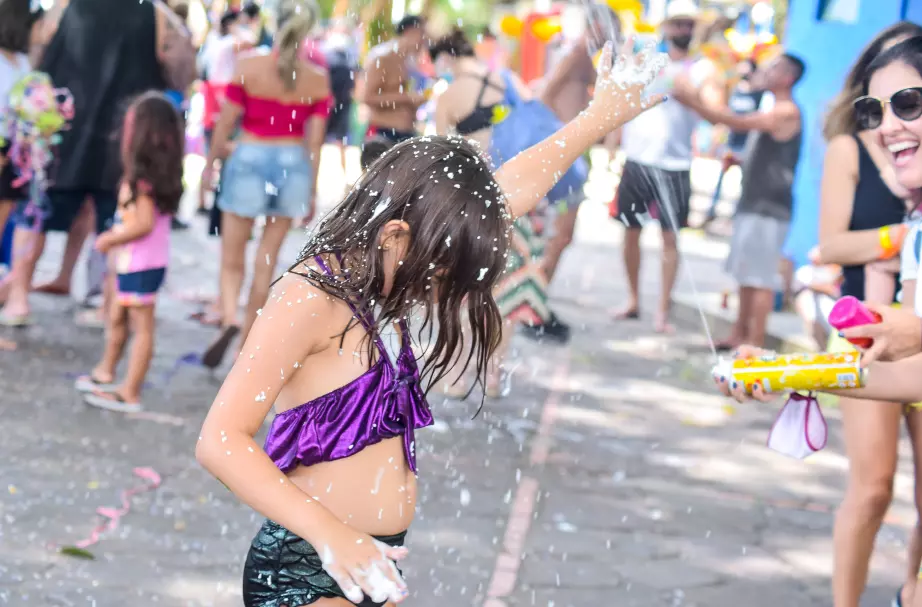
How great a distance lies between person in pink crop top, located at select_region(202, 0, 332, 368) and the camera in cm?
673

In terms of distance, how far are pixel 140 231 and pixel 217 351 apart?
3.68ft

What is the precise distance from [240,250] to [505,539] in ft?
10.1

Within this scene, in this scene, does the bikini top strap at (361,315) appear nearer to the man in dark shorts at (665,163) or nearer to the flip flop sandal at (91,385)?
the flip flop sandal at (91,385)

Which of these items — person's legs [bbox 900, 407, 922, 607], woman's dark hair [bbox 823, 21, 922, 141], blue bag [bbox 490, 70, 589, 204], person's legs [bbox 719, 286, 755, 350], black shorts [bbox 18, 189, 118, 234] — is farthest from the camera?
person's legs [bbox 719, 286, 755, 350]

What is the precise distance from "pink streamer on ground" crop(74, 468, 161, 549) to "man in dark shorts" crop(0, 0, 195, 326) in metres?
2.56

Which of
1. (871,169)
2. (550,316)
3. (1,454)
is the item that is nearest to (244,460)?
(871,169)

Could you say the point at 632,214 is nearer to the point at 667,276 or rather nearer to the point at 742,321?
the point at 667,276

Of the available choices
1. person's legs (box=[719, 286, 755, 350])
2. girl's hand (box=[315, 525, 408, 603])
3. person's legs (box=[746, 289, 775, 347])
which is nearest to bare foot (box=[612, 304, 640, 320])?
person's legs (box=[719, 286, 755, 350])

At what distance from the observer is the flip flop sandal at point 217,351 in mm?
6766

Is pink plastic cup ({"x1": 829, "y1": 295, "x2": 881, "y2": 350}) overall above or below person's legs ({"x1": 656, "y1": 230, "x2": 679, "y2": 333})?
above

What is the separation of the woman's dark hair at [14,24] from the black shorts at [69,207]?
87 centimetres

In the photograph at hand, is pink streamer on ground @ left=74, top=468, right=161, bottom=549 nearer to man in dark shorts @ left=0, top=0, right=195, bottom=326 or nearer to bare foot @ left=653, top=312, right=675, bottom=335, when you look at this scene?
man in dark shorts @ left=0, top=0, right=195, bottom=326

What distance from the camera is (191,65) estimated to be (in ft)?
24.3

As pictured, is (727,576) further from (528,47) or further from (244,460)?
(528,47)
